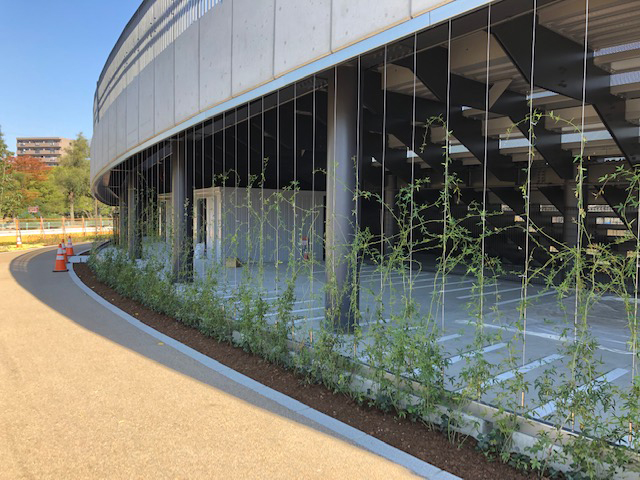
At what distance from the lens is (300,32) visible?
19.0 feet

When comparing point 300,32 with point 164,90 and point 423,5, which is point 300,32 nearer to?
point 423,5

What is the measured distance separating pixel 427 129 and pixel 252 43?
3064 millimetres

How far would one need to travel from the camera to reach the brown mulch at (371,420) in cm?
310

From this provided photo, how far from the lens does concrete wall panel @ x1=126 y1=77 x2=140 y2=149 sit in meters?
12.2

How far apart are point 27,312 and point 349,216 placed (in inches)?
256

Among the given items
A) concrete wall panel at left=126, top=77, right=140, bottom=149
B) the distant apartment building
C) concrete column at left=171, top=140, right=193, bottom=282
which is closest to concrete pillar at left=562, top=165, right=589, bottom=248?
concrete column at left=171, top=140, right=193, bottom=282

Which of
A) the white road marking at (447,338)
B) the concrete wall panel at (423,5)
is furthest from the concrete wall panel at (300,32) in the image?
the white road marking at (447,338)

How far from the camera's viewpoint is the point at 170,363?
5441mm

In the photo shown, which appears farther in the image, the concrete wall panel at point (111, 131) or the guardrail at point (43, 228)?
the guardrail at point (43, 228)

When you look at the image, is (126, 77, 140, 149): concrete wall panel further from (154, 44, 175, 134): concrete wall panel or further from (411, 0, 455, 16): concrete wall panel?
(411, 0, 455, 16): concrete wall panel

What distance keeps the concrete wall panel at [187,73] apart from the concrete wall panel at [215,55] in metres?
0.24

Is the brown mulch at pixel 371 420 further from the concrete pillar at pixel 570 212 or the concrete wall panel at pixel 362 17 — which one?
the concrete pillar at pixel 570 212

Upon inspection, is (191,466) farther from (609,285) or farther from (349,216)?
(349,216)

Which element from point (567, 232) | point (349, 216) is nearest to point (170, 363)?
point (349, 216)
